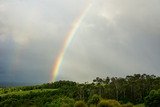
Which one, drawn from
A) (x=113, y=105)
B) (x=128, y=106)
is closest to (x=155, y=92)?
(x=128, y=106)

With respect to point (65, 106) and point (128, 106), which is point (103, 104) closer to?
point (128, 106)

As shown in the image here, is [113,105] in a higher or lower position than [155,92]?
lower

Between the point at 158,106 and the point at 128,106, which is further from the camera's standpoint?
the point at 158,106

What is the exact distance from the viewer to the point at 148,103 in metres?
198

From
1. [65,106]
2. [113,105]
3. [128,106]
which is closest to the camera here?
[113,105]

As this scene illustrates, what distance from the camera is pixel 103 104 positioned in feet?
547

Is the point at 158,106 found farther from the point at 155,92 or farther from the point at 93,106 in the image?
the point at 93,106

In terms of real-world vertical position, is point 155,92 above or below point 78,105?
above

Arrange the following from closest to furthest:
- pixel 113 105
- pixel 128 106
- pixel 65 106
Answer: pixel 113 105, pixel 128 106, pixel 65 106

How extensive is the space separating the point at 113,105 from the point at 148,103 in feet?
140

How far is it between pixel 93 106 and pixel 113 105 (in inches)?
1196

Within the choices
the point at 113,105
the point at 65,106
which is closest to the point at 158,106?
the point at 113,105

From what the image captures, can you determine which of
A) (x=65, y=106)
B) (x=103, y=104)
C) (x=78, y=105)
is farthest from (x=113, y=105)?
(x=65, y=106)

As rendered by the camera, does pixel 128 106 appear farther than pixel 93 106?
No
